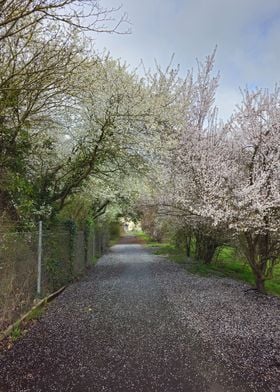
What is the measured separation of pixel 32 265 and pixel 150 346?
3286mm

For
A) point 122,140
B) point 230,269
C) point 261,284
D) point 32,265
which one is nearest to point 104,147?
point 122,140

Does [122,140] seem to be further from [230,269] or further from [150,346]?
[230,269]

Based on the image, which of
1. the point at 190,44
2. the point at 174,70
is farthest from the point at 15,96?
the point at 190,44

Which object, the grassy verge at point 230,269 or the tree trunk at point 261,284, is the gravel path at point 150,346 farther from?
the grassy verge at point 230,269

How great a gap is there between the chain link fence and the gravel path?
49 cm

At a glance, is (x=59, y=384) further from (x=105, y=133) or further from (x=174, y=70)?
(x=174, y=70)

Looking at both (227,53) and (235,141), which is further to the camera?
(227,53)

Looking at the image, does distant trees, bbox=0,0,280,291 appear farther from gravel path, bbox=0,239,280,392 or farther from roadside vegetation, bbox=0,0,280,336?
gravel path, bbox=0,239,280,392

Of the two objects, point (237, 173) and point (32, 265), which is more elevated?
point (237, 173)

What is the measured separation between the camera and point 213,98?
1195 centimetres

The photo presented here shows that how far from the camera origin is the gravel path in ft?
10.3

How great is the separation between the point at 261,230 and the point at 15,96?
19.1 feet

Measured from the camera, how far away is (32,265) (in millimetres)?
6414

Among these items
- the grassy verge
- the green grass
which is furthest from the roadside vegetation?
the grassy verge
